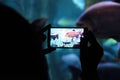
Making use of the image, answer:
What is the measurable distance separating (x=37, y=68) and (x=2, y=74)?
3cm

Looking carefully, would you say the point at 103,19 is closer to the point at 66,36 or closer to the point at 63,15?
the point at 63,15

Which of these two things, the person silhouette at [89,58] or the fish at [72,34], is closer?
the person silhouette at [89,58]

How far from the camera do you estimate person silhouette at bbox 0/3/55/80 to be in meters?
0.18

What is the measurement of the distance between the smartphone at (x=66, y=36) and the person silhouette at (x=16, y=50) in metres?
1.28

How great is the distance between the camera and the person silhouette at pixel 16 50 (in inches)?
7.2

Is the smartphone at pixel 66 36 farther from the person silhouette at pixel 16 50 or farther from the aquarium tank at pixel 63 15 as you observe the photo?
the person silhouette at pixel 16 50

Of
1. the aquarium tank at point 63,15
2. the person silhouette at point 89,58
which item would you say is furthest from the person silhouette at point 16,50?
the aquarium tank at point 63,15

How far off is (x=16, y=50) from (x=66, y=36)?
135 cm

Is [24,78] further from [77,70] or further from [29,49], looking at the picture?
[77,70]

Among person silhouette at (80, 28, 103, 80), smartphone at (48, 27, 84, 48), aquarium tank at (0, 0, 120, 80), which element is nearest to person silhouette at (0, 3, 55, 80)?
person silhouette at (80, 28, 103, 80)

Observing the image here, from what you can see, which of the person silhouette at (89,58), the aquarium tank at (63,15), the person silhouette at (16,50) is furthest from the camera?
the aquarium tank at (63,15)

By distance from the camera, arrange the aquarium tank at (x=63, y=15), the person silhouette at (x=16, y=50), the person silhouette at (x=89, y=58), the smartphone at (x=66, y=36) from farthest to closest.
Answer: the aquarium tank at (x=63, y=15), the smartphone at (x=66, y=36), the person silhouette at (x=89, y=58), the person silhouette at (x=16, y=50)

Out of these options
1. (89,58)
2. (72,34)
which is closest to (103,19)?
(72,34)

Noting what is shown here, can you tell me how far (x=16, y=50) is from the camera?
19 cm
